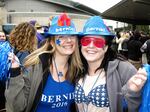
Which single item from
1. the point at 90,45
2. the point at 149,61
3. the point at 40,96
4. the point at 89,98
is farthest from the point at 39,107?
the point at 149,61

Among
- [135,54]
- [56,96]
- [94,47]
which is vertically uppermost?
[94,47]

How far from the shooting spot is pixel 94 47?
125 inches

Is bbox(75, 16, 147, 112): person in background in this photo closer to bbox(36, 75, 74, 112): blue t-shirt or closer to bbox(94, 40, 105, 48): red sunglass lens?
bbox(94, 40, 105, 48): red sunglass lens

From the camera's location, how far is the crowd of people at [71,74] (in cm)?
302

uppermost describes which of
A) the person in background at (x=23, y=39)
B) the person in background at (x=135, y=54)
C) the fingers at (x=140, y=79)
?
the person in background at (x=23, y=39)

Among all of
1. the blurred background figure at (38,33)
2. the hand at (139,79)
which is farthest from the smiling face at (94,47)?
the blurred background figure at (38,33)

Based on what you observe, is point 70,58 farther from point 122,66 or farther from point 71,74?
point 122,66

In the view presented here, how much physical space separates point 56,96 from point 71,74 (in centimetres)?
28

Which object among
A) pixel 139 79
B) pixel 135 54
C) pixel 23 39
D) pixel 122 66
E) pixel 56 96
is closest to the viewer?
pixel 139 79

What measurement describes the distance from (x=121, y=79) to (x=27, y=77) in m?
0.90

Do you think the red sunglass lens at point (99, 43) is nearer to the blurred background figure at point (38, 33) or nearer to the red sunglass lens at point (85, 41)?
the red sunglass lens at point (85, 41)

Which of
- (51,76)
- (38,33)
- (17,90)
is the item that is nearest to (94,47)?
(51,76)

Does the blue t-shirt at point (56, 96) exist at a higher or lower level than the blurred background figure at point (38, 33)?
lower

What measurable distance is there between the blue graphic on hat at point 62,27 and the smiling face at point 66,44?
5 cm
